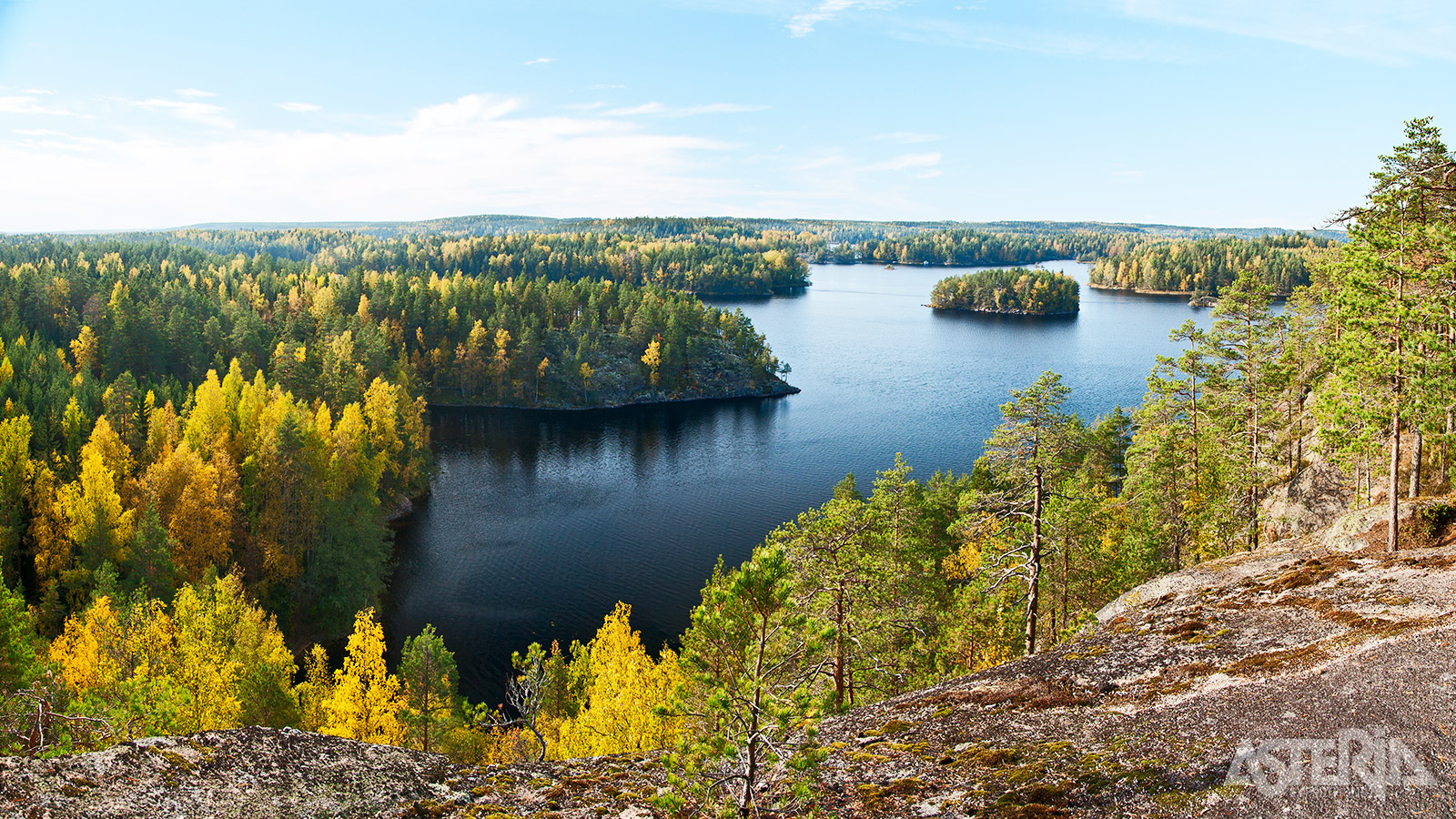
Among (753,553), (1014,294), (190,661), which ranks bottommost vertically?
(190,661)

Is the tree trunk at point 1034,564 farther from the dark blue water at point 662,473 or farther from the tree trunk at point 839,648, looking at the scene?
the dark blue water at point 662,473

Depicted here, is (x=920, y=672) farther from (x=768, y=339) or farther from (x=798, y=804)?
(x=768, y=339)

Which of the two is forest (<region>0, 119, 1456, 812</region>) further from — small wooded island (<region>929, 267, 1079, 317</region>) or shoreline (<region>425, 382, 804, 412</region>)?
small wooded island (<region>929, 267, 1079, 317</region>)

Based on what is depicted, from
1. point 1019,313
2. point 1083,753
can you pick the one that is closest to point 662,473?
point 1083,753

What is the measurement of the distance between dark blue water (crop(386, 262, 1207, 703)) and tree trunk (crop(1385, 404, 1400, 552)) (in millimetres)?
32721

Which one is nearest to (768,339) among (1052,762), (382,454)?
(382,454)

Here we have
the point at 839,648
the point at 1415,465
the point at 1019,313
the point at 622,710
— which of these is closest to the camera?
the point at 1415,465

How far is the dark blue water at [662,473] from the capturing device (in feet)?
160

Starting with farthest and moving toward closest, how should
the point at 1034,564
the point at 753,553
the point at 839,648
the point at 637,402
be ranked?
the point at 637,402, the point at 839,648, the point at 1034,564, the point at 753,553

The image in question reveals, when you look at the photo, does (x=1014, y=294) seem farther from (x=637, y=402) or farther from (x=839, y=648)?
(x=839, y=648)

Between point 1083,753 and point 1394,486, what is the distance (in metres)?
14.1

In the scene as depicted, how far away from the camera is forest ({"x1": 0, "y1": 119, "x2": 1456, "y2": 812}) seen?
18.5 metres

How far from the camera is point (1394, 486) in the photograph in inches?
793

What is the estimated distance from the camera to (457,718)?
106 ft
